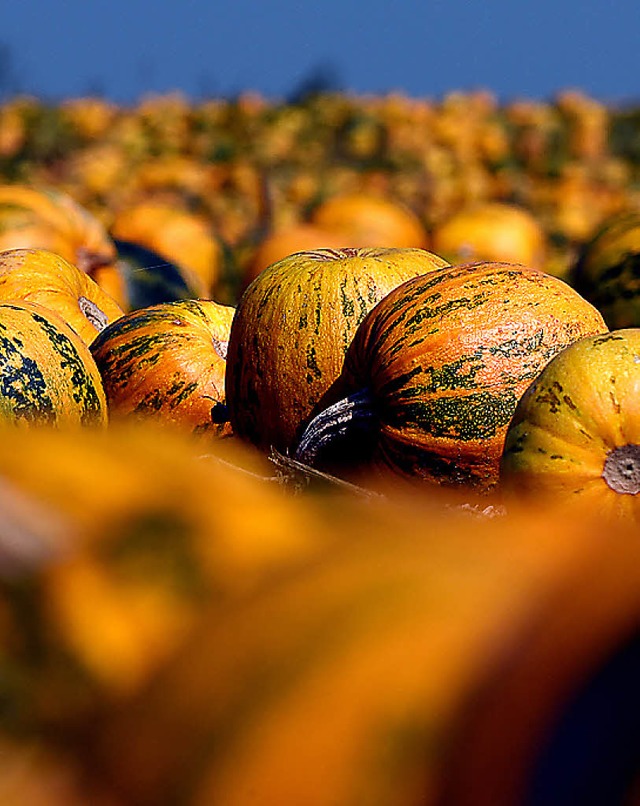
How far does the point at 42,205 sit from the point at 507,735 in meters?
2.85

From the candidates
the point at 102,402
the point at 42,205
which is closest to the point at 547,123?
the point at 42,205

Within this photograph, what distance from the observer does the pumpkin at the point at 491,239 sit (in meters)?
4.07

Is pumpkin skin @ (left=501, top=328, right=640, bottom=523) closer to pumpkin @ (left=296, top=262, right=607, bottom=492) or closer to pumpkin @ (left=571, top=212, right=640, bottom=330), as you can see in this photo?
pumpkin @ (left=296, top=262, right=607, bottom=492)

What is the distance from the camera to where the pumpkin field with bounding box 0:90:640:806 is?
0.98 ft

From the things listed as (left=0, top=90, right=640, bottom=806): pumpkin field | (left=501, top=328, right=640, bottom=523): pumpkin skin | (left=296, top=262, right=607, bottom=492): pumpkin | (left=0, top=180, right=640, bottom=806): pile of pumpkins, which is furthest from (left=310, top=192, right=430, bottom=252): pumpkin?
(left=0, top=180, right=640, bottom=806): pile of pumpkins

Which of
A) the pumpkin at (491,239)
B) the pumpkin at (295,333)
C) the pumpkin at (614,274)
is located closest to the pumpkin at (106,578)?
the pumpkin at (295,333)

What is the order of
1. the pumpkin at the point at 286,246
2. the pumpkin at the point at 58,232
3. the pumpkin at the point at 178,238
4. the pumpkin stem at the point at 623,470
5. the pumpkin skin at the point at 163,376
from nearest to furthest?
the pumpkin stem at the point at 623,470
the pumpkin skin at the point at 163,376
the pumpkin at the point at 58,232
the pumpkin at the point at 286,246
the pumpkin at the point at 178,238

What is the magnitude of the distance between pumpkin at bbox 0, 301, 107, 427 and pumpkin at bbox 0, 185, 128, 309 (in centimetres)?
118

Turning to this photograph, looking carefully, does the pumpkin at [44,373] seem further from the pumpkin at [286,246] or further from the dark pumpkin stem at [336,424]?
the pumpkin at [286,246]

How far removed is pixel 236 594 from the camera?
0.34m

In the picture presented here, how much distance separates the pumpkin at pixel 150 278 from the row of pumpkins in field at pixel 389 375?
2.94ft

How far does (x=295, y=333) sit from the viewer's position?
69.5 inches

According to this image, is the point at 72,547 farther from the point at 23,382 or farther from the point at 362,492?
the point at 23,382

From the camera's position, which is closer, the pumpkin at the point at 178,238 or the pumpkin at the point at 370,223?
the pumpkin at the point at 178,238
